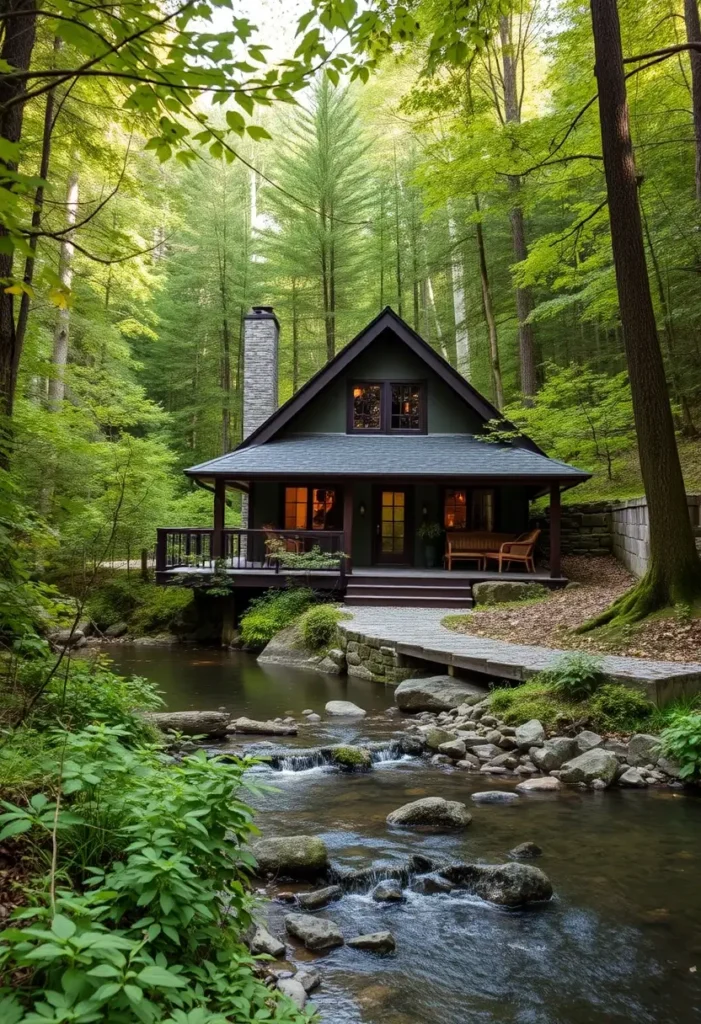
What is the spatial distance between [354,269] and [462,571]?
1173cm

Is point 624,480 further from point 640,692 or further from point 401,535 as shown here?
point 640,692

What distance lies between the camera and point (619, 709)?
20.8ft

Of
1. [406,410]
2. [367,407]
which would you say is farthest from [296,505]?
[406,410]

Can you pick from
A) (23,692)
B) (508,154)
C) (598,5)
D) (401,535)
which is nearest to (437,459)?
(401,535)

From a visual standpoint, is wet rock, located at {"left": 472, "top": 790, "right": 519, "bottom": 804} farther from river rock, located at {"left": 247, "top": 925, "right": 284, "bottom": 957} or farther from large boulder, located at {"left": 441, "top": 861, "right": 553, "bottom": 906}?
river rock, located at {"left": 247, "top": 925, "right": 284, "bottom": 957}

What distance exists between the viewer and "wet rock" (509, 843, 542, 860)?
172 inches

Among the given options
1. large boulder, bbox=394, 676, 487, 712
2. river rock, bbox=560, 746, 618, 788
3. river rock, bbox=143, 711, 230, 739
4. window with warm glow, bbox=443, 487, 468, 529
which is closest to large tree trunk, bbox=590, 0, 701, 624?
large boulder, bbox=394, 676, 487, 712

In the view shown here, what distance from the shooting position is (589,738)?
6.16m

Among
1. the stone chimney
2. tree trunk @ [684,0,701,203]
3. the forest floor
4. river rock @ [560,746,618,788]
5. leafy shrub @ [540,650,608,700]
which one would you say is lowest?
river rock @ [560,746,618,788]

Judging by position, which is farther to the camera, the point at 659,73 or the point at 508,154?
the point at 659,73

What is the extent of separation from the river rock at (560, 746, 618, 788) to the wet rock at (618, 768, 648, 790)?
78 millimetres

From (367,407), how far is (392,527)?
9.88 ft

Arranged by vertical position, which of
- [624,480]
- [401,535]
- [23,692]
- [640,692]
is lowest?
[640,692]

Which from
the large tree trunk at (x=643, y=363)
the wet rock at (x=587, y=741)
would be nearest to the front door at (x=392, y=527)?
the large tree trunk at (x=643, y=363)
